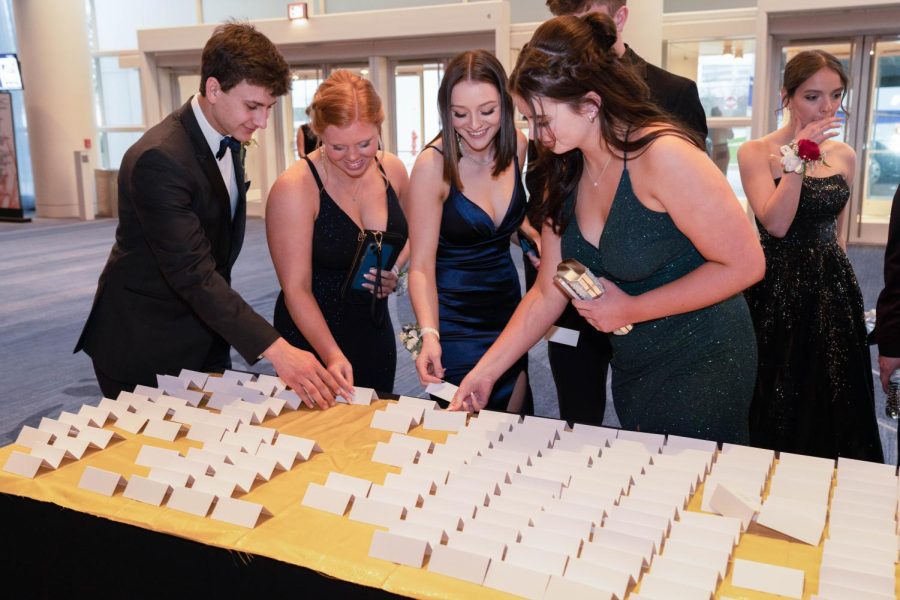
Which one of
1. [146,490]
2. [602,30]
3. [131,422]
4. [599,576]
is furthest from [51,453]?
[602,30]

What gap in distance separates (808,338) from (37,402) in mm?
3444

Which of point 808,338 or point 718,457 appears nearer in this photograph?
point 718,457

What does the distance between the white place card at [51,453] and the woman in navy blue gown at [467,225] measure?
0.82 meters

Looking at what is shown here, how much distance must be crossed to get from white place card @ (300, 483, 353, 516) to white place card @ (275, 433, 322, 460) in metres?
0.18

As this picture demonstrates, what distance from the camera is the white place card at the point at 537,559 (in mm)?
1036

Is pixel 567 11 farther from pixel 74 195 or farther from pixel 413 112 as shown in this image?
pixel 74 195

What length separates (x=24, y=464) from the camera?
56.6 inches

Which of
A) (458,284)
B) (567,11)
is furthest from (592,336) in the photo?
(567,11)

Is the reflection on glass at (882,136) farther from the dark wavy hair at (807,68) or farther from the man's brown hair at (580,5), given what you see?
the man's brown hair at (580,5)

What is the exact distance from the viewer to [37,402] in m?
3.91

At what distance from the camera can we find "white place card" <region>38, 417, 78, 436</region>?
1.58 metres

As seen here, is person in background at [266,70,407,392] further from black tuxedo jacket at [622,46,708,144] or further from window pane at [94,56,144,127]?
window pane at [94,56,144,127]

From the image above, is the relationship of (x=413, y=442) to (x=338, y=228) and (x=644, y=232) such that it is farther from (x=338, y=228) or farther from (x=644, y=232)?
(x=338, y=228)

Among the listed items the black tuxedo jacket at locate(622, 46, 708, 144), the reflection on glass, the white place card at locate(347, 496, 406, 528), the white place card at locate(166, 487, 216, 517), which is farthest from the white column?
the white place card at locate(347, 496, 406, 528)
